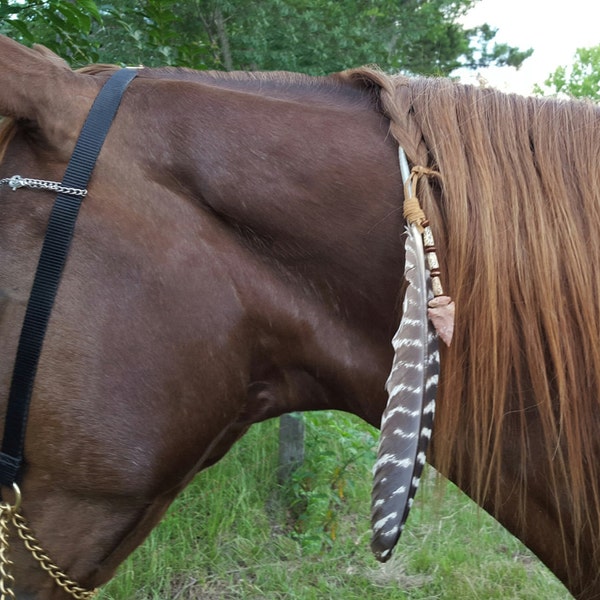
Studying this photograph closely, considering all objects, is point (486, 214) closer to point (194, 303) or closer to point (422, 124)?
point (422, 124)

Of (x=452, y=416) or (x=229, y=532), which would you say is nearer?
(x=452, y=416)

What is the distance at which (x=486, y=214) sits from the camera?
1158 mm

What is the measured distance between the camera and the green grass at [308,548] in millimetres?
2871

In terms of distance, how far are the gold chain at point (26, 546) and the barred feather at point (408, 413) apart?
0.61 metres

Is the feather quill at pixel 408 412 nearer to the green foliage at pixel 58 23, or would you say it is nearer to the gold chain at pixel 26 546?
the gold chain at pixel 26 546

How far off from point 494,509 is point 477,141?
73 cm

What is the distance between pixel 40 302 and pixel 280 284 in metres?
0.44

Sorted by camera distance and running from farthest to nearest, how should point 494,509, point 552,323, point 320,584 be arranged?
point 320,584 < point 494,509 < point 552,323

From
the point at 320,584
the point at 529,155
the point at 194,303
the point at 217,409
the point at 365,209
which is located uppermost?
the point at 529,155

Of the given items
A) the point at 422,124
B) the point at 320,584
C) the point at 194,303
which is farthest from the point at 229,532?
the point at 422,124

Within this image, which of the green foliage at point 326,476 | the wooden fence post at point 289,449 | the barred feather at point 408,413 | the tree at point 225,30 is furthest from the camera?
the wooden fence post at point 289,449

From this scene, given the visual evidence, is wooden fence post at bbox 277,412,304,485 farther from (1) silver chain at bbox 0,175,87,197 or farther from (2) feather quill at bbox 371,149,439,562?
→ (1) silver chain at bbox 0,175,87,197

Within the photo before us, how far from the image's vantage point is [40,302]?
1115 mm

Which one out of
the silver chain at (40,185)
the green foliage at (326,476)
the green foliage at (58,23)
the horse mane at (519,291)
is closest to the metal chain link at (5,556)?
the silver chain at (40,185)
